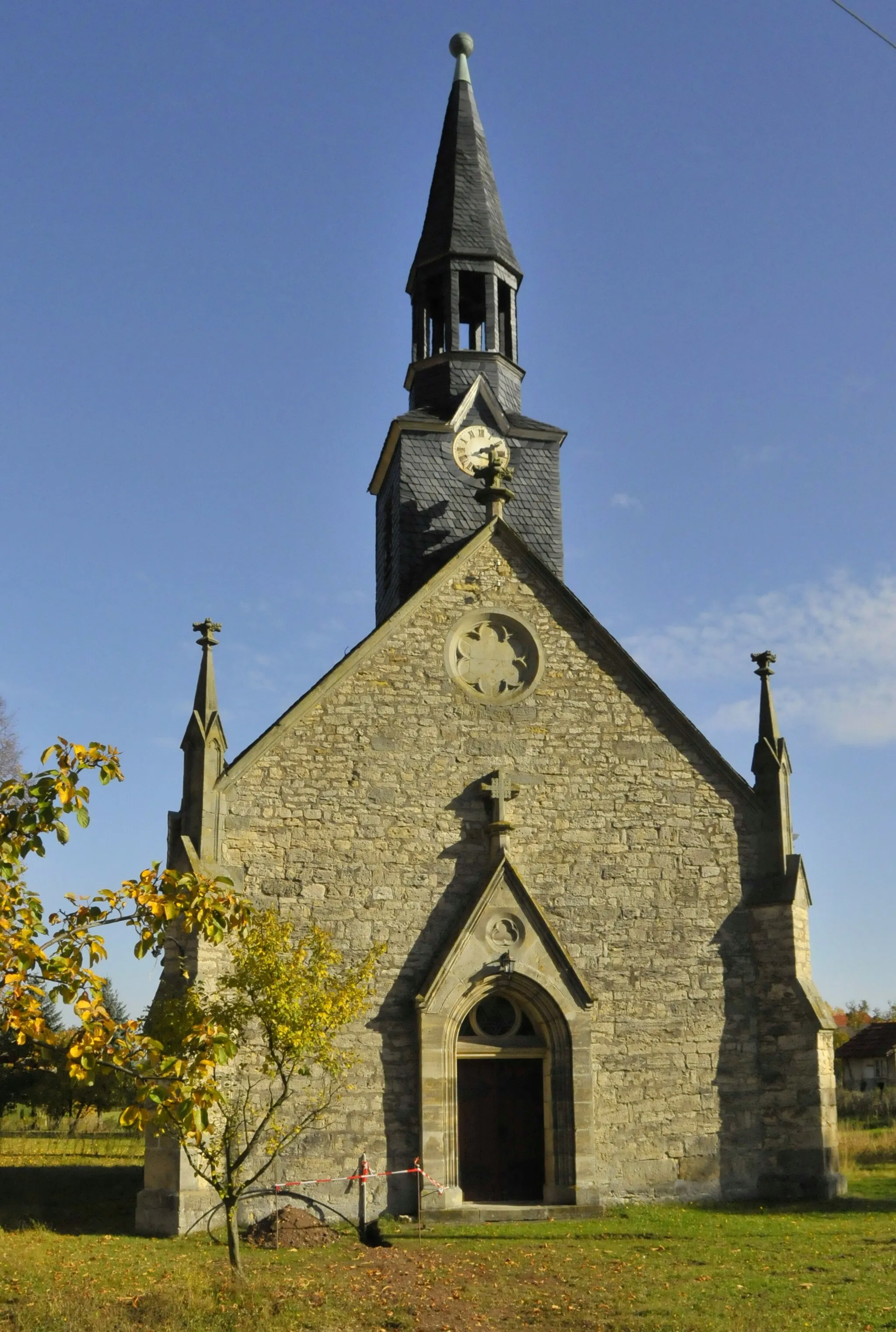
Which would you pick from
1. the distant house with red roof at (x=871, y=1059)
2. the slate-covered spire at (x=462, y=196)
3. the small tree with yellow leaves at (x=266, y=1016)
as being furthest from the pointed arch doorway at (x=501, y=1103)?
the distant house with red roof at (x=871, y=1059)

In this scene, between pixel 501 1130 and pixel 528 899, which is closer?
pixel 501 1130

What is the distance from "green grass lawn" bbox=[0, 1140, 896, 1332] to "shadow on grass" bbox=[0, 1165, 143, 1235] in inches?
2.6

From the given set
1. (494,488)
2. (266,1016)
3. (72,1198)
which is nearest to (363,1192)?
(266,1016)

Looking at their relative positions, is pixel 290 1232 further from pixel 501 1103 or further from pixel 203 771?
pixel 203 771

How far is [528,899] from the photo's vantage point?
A: 17438 millimetres

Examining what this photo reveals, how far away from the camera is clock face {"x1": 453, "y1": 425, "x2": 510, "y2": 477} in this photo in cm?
2266

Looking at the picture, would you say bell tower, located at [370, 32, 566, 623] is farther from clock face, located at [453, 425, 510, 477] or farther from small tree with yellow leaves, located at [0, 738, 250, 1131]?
small tree with yellow leaves, located at [0, 738, 250, 1131]

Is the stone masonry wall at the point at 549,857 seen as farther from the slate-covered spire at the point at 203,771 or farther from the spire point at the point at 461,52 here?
the spire point at the point at 461,52

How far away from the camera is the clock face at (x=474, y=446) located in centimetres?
2266

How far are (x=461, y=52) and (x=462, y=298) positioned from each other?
7.79m

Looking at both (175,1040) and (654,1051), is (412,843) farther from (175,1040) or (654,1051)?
(175,1040)

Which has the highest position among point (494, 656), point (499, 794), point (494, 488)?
point (494, 488)

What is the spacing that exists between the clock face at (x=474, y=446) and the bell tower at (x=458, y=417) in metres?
0.02

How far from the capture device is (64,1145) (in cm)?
2539
